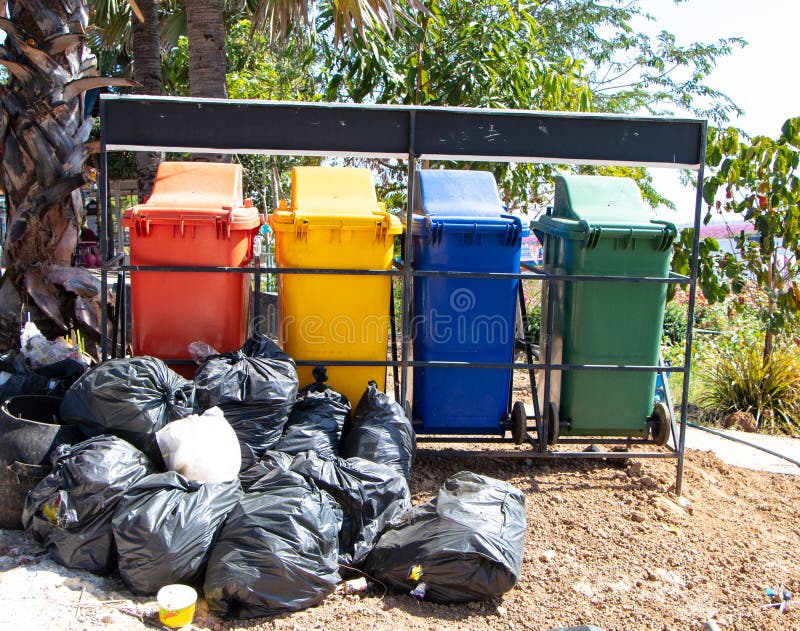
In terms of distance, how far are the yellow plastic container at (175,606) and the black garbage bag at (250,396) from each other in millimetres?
895

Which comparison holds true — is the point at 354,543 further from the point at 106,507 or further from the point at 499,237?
the point at 499,237

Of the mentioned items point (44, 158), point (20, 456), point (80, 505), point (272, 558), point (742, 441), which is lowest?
point (742, 441)

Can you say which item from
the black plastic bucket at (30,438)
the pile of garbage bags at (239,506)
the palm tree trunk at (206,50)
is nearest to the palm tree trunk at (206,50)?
the palm tree trunk at (206,50)

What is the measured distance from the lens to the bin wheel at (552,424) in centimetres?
447

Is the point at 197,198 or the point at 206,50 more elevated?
the point at 206,50

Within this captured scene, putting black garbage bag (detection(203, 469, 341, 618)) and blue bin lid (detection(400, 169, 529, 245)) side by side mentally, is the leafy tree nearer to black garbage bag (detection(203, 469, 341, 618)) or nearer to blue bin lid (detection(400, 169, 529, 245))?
blue bin lid (detection(400, 169, 529, 245))

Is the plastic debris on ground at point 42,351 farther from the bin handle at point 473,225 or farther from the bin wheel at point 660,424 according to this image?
the bin wheel at point 660,424

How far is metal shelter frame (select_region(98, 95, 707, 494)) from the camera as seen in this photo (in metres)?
3.95

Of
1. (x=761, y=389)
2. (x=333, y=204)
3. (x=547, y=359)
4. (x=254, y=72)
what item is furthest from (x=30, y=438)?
(x=254, y=72)

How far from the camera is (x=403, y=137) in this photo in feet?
13.5

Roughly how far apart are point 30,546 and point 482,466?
2.69m

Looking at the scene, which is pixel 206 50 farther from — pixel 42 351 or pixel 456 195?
pixel 42 351

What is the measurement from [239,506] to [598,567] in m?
1.74

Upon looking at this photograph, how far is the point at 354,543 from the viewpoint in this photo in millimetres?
3277
